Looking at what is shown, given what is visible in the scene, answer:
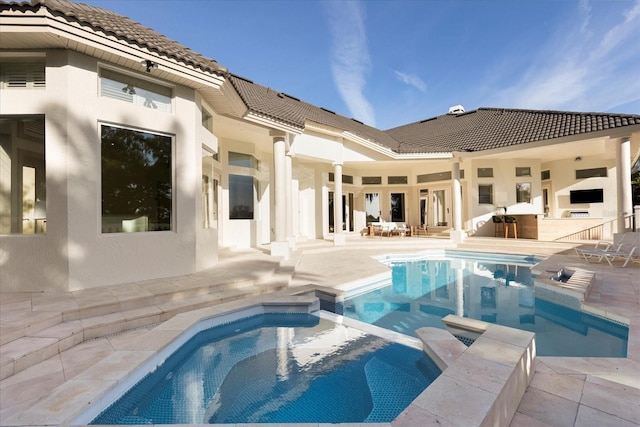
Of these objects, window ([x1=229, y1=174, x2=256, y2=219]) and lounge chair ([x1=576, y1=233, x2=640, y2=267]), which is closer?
lounge chair ([x1=576, y1=233, x2=640, y2=267])

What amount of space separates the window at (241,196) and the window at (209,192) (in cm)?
99

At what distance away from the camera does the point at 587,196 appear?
1444 centimetres

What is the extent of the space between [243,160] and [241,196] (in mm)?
1319

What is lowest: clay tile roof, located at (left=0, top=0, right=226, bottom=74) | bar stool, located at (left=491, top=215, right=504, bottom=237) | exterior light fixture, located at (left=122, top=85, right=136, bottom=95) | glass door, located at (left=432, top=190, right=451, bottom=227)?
bar stool, located at (left=491, top=215, right=504, bottom=237)

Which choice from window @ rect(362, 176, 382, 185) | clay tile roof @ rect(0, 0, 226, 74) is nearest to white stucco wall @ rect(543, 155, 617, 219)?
window @ rect(362, 176, 382, 185)

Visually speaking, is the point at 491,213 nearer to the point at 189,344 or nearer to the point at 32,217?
the point at 189,344

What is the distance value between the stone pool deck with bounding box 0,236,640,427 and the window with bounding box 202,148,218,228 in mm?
1852

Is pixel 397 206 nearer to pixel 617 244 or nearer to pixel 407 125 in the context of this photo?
pixel 407 125

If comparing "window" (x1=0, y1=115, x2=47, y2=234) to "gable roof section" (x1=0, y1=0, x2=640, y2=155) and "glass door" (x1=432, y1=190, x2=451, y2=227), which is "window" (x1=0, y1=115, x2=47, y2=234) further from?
"glass door" (x1=432, y1=190, x2=451, y2=227)

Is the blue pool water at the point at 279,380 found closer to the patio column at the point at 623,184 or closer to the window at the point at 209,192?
the window at the point at 209,192

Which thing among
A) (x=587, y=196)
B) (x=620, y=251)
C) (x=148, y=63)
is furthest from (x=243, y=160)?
(x=587, y=196)

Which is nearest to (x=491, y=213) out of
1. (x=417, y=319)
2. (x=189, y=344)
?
(x=417, y=319)

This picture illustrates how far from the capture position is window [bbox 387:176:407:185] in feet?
57.6

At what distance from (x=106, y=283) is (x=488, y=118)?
18.5m
